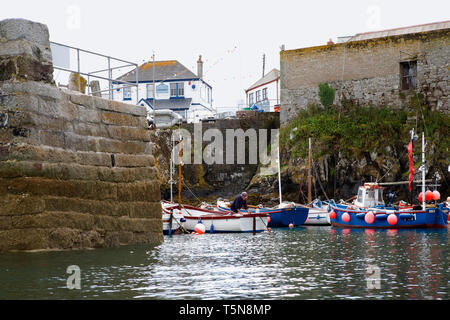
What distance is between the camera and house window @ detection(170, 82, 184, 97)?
59156 millimetres

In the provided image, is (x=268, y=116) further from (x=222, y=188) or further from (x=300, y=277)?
(x=300, y=277)

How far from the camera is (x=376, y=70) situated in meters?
38.1

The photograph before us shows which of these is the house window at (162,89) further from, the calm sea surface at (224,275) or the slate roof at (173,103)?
the calm sea surface at (224,275)

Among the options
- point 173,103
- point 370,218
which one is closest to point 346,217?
point 370,218

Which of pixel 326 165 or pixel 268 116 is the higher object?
pixel 268 116

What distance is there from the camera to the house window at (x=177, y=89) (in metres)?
59.2

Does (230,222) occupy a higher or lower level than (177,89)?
lower

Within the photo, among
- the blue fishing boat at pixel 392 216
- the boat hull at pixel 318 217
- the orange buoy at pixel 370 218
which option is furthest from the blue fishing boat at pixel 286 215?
the orange buoy at pixel 370 218

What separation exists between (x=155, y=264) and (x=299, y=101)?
30.4 meters

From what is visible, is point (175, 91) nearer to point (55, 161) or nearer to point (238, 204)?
point (238, 204)

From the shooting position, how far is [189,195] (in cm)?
4059

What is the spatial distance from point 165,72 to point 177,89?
7.81 ft
